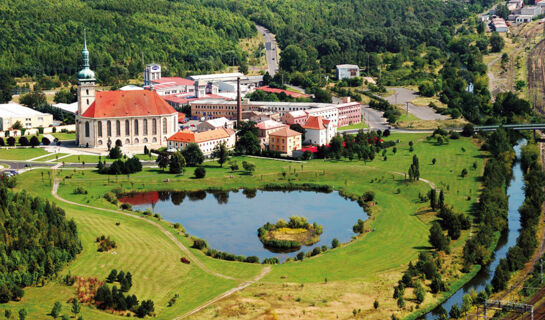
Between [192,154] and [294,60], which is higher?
[294,60]

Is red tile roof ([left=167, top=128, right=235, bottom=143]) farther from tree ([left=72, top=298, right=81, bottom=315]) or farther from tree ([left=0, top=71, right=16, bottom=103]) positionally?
tree ([left=72, top=298, right=81, bottom=315])

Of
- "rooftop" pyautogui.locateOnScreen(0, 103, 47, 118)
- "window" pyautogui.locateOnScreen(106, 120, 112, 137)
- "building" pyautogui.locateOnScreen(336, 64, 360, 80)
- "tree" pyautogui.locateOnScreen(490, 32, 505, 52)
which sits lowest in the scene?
"window" pyautogui.locateOnScreen(106, 120, 112, 137)

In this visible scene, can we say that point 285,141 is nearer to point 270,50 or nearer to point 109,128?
point 109,128

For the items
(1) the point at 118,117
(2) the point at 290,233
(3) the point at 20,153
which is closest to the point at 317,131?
(1) the point at 118,117

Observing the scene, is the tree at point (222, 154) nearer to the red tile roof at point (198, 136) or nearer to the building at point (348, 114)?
the red tile roof at point (198, 136)

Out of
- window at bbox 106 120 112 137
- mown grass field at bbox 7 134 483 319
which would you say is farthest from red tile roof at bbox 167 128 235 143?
window at bbox 106 120 112 137

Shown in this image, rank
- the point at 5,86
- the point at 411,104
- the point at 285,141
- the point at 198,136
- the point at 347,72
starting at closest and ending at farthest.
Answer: the point at 198,136 → the point at 285,141 → the point at 5,86 → the point at 411,104 → the point at 347,72

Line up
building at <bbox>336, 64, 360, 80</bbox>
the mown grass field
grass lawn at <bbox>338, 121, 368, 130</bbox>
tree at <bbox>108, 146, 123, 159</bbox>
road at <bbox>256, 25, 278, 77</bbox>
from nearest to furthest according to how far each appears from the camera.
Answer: the mown grass field → tree at <bbox>108, 146, 123, 159</bbox> → grass lawn at <bbox>338, 121, 368, 130</bbox> → building at <bbox>336, 64, 360, 80</bbox> → road at <bbox>256, 25, 278, 77</bbox>
